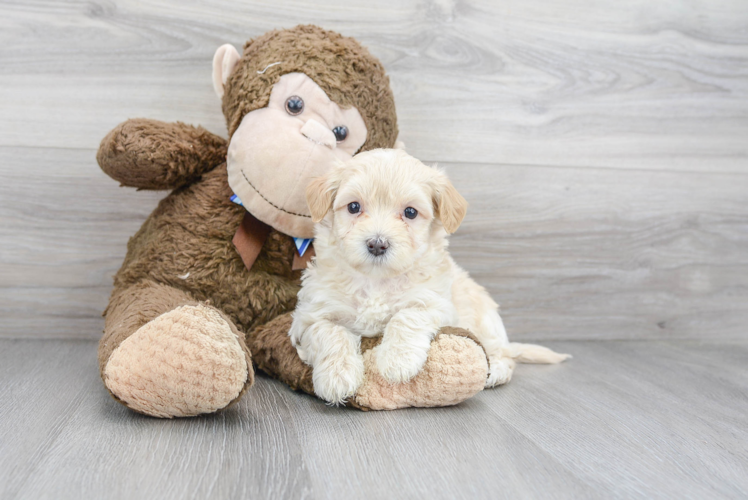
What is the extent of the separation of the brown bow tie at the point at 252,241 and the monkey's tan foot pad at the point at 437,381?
0.41 meters

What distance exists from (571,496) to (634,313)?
144 cm

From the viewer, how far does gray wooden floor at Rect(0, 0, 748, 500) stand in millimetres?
1050

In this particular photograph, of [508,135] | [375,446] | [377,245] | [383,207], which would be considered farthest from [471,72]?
[375,446]

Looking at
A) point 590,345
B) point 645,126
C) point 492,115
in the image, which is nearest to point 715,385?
point 590,345

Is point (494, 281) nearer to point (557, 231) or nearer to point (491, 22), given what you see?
point (557, 231)

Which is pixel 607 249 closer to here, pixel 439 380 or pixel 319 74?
pixel 439 380

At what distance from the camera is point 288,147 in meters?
1.37

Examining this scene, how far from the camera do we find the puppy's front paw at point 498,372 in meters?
1.48

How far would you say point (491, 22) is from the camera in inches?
74.9

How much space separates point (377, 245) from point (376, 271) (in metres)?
0.07

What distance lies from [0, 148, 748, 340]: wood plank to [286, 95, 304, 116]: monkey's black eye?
0.67 m

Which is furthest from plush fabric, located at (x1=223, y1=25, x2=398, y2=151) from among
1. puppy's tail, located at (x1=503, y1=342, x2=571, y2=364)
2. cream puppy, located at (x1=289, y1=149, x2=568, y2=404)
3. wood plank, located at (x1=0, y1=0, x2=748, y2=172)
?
puppy's tail, located at (x1=503, y1=342, x2=571, y2=364)

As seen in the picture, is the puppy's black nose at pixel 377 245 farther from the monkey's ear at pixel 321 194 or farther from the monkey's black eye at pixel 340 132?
the monkey's black eye at pixel 340 132

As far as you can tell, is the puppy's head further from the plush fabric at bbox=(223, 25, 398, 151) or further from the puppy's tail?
the puppy's tail
